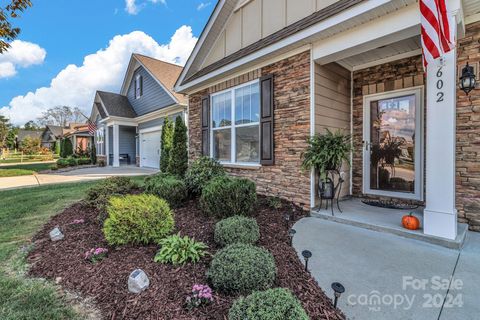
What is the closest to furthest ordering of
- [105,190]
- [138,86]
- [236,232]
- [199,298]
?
[199,298] → [236,232] → [105,190] → [138,86]

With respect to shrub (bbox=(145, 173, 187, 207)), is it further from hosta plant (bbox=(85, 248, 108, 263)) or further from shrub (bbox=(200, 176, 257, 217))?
hosta plant (bbox=(85, 248, 108, 263))

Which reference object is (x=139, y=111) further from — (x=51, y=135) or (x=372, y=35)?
(x=51, y=135)

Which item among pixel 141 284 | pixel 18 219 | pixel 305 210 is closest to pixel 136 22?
pixel 18 219

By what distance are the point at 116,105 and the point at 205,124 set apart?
1079 centimetres

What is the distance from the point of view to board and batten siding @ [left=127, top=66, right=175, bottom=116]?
1191 cm

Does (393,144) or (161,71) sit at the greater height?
(161,71)

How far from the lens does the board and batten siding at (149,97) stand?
11.9 metres

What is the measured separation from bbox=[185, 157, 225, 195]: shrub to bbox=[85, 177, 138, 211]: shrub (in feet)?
5.27

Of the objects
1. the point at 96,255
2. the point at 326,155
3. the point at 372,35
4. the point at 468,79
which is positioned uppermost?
the point at 372,35

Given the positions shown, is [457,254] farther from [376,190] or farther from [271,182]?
[271,182]

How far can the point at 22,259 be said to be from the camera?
287cm

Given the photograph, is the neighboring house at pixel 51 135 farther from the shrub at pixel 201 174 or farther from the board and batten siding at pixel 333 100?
the board and batten siding at pixel 333 100

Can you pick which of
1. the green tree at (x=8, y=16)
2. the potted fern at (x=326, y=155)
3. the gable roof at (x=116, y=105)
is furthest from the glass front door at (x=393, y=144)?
the gable roof at (x=116, y=105)

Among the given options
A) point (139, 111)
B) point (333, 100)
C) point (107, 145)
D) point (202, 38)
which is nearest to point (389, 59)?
point (333, 100)
